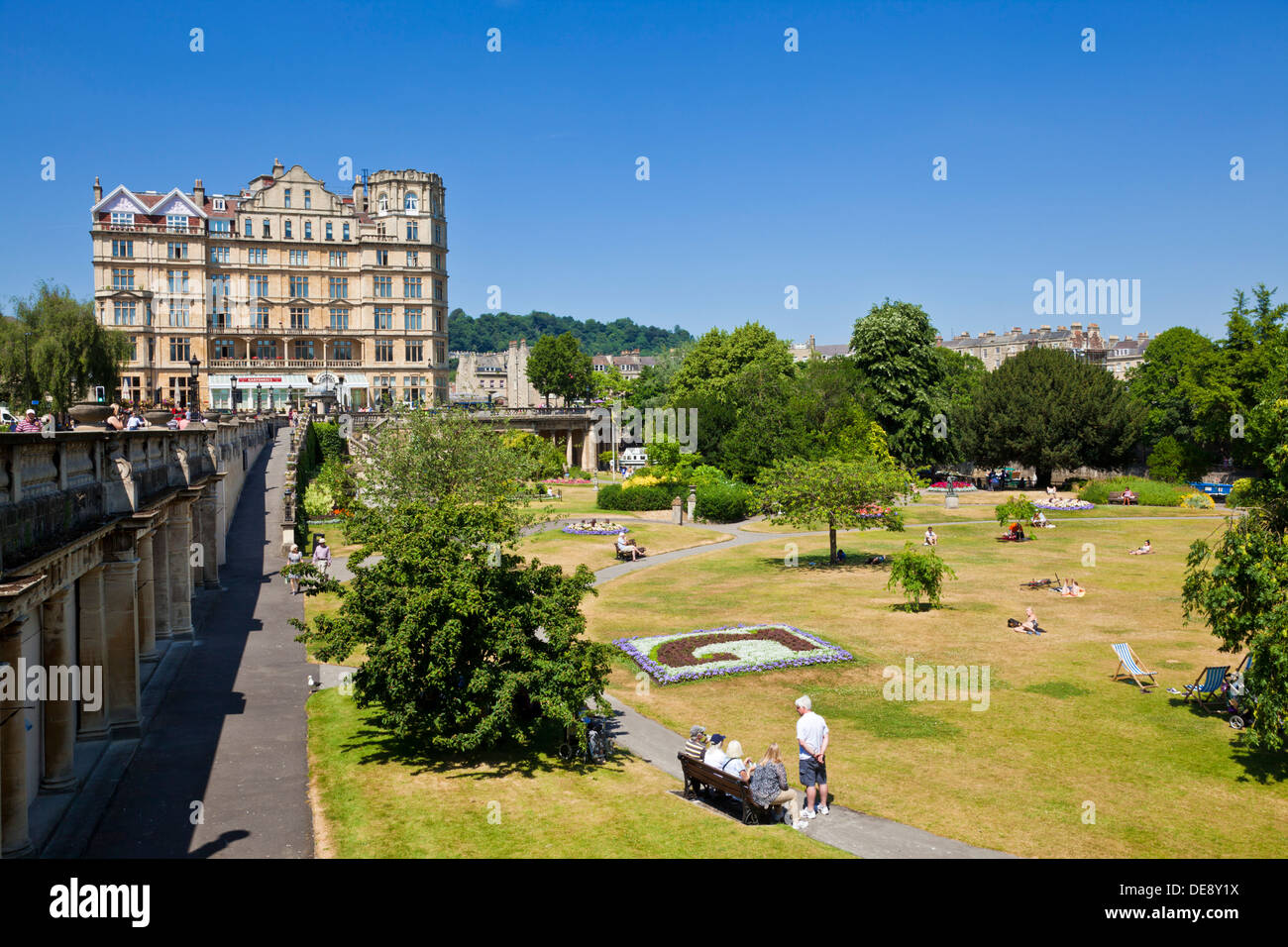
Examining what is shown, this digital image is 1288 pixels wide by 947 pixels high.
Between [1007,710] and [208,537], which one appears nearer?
[1007,710]

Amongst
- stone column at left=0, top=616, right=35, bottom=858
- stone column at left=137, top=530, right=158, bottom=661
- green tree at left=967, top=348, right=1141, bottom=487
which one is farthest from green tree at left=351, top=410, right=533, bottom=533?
green tree at left=967, top=348, right=1141, bottom=487

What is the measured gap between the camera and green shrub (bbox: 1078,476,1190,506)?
63.8 meters

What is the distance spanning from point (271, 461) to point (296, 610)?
3463 cm

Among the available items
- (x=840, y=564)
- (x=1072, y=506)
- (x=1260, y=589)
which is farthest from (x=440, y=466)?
(x=1072, y=506)

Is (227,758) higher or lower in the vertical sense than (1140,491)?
lower

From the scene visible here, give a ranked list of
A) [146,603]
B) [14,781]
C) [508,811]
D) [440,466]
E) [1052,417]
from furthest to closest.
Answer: [1052,417]
[440,466]
[146,603]
[508,811]
[14,781]

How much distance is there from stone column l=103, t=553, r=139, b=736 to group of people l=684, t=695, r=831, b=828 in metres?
10.3

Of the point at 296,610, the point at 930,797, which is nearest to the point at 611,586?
the point at 296,610

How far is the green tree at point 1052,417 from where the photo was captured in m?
77.4

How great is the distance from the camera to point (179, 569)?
79.7 ft

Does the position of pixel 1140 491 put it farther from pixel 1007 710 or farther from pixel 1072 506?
pixel 1007 710

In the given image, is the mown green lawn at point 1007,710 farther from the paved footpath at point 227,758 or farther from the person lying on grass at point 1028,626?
the paved footpath at point 227,758

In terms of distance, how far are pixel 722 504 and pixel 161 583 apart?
1547 inches

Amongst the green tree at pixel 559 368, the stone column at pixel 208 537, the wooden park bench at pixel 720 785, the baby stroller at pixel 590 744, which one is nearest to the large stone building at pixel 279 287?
the green tree at pixel 559 368
